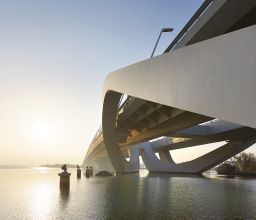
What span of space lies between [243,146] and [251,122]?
50.3 meters

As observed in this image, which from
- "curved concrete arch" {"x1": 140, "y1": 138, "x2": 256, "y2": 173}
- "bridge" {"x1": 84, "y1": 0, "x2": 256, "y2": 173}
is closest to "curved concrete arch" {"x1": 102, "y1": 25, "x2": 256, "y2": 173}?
"bridge" {"x1": 84, "y1": 0, "x2": 256, "y2": 173}

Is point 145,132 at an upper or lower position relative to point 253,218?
upper

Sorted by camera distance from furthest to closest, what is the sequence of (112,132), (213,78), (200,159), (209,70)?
(200,159), (112,132), (209,70), (213,78)

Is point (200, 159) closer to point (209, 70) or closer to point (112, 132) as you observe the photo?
point (112, 132)

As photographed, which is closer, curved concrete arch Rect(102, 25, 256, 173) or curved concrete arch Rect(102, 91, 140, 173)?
curved concrete arch Rect(102, 25, 256, 173)

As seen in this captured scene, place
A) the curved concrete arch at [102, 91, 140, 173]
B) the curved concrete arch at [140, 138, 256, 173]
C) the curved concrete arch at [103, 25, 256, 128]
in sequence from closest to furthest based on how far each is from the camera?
the curved concrete arch at [103, 25, 256, 128] < the curved concrete arch at [102, 91, 140, 173] < the curved concrete arch at [140, 138, 256, 173]

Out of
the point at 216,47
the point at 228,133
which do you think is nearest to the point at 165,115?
the point at 216,47

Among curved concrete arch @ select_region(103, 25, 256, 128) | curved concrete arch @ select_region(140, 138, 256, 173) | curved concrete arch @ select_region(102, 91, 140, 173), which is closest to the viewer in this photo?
curved concrete arch @ select_region(103, 25, 256, 128)

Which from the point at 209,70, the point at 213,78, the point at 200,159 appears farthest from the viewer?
the point at 200,159

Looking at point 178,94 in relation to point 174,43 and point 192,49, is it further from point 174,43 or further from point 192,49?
point 174,43

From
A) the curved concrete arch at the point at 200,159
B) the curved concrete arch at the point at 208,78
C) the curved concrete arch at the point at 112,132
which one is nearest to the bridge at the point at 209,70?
the curved concrete arch at the point at 208,78

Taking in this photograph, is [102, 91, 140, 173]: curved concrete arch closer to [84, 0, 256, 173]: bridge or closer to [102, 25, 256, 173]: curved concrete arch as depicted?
[84, 0, 256, 173]: bridge

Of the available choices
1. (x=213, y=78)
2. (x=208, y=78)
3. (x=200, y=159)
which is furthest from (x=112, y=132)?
(x=213, y=78)

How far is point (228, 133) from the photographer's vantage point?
4959 cm
